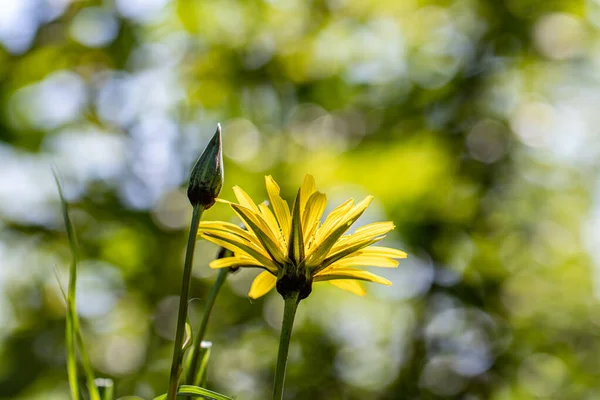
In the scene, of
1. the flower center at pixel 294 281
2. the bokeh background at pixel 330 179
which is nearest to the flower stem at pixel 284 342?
the flower center at pixel 294 281

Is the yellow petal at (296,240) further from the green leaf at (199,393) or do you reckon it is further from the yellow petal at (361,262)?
the green leaf at (199,393)

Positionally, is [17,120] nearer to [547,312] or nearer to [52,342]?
[52,342]

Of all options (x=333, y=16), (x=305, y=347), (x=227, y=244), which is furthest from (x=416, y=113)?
(x=227, y=244)

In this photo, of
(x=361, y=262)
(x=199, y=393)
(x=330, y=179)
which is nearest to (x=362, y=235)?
(x=361, y=262)

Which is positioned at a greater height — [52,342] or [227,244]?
[52,342]

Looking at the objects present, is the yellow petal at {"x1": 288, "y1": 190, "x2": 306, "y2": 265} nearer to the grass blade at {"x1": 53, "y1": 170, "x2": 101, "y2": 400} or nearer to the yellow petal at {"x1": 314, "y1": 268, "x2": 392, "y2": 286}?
the yellow petal at {"x1": 314, "y1": 268, "x2": 392, "y2": 286}

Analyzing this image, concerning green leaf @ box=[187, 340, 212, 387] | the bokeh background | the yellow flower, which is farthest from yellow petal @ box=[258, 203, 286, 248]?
the bokeh background
